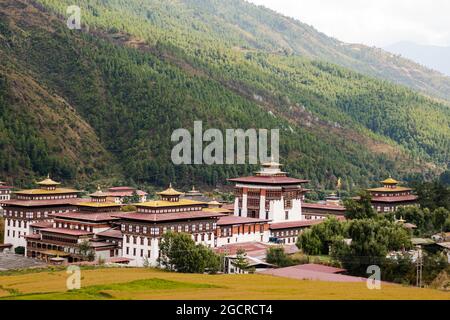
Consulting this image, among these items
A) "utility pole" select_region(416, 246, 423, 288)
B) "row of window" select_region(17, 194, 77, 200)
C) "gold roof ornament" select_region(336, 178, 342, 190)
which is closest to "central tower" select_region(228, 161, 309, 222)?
"row of window" select_region(17, 194, 77, 200)

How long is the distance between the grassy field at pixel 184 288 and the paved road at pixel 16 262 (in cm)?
759

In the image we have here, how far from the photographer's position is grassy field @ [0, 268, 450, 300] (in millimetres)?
54438

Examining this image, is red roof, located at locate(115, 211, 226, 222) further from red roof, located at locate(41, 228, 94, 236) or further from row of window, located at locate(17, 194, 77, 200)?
row of window, located at locate(17, 194, 77, 200)

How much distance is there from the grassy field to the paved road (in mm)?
7594

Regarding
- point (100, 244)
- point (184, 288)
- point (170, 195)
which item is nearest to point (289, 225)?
point (170, 195)

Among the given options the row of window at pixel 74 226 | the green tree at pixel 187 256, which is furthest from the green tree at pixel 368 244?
the row of window at pixel 74 226

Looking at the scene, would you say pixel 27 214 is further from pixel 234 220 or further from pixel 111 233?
pixel 234 220

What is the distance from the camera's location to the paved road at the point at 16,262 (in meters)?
75.9

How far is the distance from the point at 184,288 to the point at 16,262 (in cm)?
2507

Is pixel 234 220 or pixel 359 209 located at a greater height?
pixel 359 209

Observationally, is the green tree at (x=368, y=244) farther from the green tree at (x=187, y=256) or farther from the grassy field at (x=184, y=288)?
the green tree at (x=187, y=256)

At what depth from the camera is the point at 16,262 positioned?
7888 centimetres
